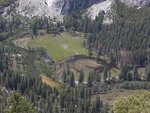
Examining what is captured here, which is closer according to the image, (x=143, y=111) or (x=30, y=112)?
(x=143, y=111)

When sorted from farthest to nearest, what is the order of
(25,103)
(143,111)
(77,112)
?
(77,112) → (25,103) → (143,111)

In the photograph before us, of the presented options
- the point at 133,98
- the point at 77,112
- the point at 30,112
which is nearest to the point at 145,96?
the point at 133,98

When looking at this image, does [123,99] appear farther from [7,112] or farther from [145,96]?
[7,112]

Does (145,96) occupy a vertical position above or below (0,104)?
above

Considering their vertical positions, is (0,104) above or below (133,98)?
below

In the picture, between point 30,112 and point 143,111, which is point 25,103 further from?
point 143,111

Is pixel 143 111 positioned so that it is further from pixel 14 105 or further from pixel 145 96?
pixel 14 105

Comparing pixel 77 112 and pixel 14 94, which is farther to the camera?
pixel 77 112

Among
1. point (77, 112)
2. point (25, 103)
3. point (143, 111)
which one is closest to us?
point (143, 111)

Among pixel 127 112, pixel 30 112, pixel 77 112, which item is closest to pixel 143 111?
pixel 127 112
